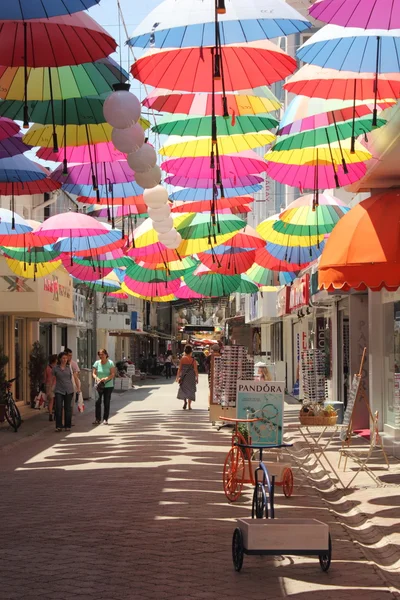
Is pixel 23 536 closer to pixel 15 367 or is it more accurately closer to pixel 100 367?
pixel 100 367

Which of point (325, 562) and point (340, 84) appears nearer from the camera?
point (325, 562)

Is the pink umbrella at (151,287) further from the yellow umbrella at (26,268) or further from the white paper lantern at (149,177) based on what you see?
the white paper lantern at (149,177)

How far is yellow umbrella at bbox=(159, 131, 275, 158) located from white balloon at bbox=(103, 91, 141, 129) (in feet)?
13.7

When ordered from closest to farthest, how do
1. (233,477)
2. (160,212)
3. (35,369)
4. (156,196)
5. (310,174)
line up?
1. (233,477)
2. (156,196)
3. (160,212)
4. (310,174)
5. (35,369)

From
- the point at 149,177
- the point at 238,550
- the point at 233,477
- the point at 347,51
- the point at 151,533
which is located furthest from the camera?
the point at 233,477

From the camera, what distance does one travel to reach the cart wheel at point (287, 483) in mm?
12156

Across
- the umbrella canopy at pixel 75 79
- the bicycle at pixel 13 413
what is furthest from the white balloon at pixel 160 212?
the bicycle at pixel 13 413

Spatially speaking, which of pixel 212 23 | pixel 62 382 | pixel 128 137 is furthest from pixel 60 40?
pixel 62 382

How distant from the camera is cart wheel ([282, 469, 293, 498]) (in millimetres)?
12156

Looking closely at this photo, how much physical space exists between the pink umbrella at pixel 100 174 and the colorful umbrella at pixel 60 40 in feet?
20.2

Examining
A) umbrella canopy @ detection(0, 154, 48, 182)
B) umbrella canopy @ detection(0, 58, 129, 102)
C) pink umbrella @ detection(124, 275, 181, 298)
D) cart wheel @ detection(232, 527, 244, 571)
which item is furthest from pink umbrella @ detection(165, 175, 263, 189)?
pink umbrella @ detection(124, 275, 181, 298)

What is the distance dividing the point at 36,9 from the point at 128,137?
269 centimetres

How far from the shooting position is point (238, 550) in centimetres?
778

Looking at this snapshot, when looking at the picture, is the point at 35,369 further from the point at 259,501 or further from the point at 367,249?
the point at 259,501
